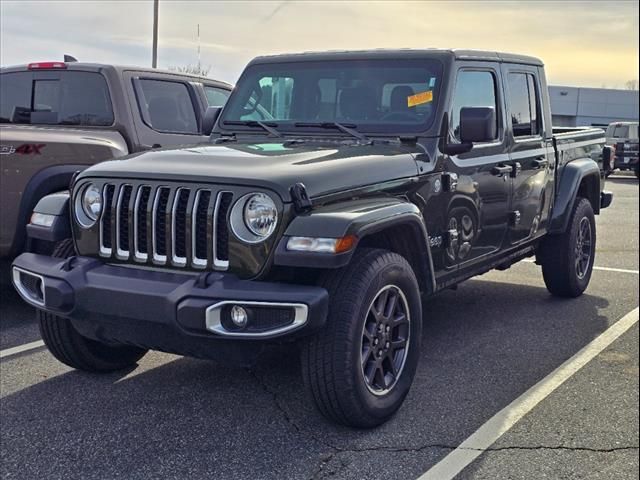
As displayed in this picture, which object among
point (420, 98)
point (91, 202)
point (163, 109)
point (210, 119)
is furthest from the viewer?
point (163, 109)

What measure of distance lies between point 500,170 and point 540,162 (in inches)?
32.9

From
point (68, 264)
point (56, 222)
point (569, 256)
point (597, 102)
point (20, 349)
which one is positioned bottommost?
point (20, 349)

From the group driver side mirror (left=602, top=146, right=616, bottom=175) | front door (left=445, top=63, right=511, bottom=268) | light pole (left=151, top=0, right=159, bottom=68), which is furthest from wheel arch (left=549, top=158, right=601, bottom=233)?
light pole (left=151, top=0, right=159, bottom=68)

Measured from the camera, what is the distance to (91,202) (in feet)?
12.8

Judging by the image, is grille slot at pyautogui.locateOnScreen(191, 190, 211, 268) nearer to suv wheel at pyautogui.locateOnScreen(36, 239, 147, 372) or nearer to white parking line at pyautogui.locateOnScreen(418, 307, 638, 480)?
suv wheel at pyautogui.locateOnScreen(36, 239, 147, 372)

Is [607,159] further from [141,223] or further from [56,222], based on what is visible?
[56,222]

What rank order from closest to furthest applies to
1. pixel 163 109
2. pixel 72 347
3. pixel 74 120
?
pixel 72 347 < pixel 74 120 < pixel 163 109

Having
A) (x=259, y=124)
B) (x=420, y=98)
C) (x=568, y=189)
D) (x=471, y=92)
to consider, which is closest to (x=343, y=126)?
(x=420, y=98)

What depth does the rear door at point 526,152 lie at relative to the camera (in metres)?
5.51

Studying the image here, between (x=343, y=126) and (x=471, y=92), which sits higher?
(x=471, y=92)

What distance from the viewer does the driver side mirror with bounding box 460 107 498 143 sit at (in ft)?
14.5

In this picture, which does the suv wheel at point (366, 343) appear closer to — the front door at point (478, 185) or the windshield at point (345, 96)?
the front door at point (478, 185)

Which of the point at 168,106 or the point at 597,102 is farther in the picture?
the point at 597,102

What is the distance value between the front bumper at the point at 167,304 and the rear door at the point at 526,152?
103 inches
